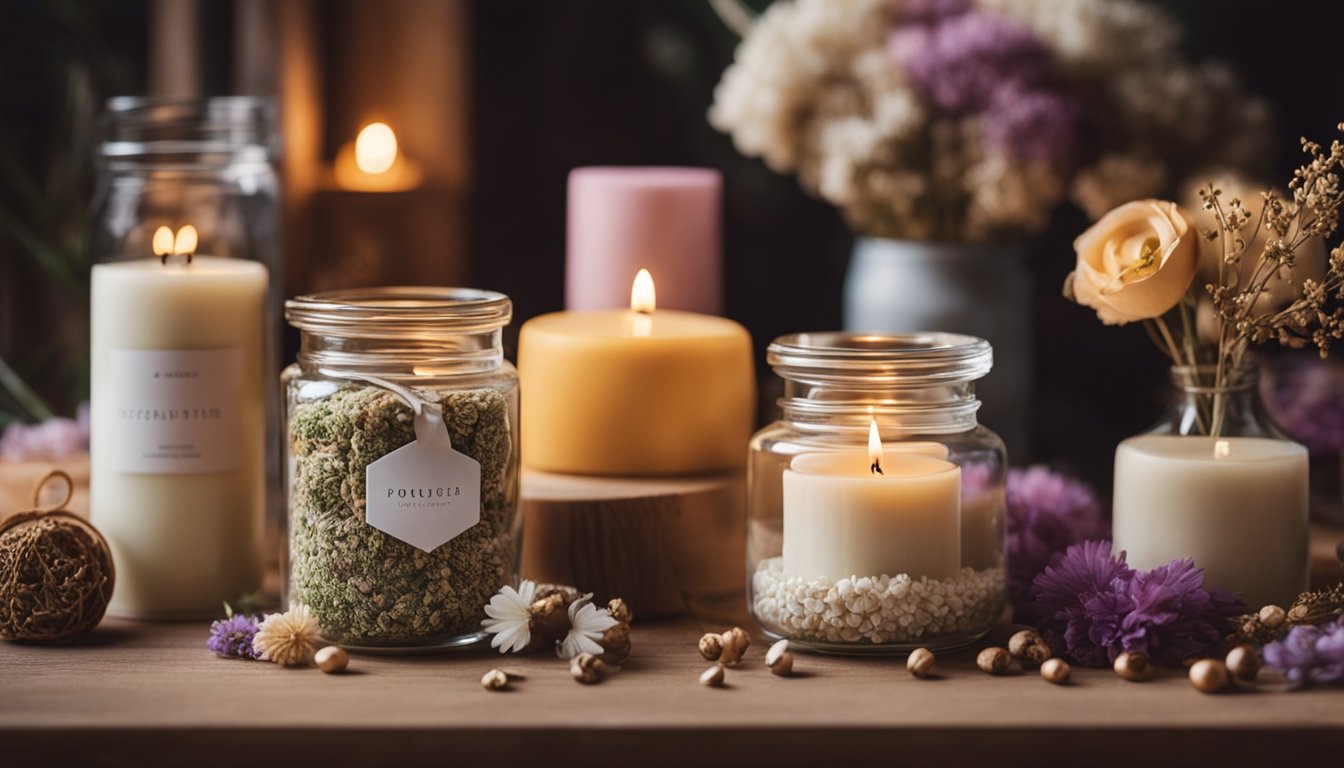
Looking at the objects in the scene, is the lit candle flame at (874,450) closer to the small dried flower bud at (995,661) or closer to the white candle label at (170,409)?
the small dried flower bud at (995,661)

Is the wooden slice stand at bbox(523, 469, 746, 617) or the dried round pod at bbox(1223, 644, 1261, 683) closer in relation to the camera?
the dried round pod at bbox(1223, 644, 1261, 683)

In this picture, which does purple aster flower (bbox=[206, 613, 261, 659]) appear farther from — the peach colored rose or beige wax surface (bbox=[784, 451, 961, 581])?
the peach colored rose

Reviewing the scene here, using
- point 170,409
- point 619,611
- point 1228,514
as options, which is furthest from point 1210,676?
point 170,409

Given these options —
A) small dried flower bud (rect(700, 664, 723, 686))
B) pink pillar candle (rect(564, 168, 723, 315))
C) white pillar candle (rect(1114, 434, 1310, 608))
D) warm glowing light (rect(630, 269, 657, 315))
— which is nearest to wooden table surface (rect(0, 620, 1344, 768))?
small dried flower bud (rect(700, 664, 723, 686))

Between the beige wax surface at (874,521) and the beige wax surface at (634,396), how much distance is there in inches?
5.4

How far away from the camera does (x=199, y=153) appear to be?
111 centimetres

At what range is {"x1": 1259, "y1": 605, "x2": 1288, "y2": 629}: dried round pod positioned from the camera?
0.87 metres

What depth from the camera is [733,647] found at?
0.88 meters

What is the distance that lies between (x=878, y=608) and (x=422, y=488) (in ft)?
0.92

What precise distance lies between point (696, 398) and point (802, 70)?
1.41 feet

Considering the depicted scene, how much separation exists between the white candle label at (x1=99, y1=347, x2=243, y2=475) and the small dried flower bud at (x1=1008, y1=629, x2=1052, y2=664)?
21.2 inches

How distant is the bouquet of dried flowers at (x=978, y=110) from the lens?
1.25 meters

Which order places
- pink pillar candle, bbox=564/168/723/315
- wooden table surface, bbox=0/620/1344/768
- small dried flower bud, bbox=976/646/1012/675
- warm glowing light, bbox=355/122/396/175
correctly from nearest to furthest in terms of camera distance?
wooden table surface, bbox=0/620/1344/768, small dried flower bud, bbox=976/646/1012/675, pink pillar candle, bbox=564/168/723/315, warm glowing light, bbox=355/122/396/175

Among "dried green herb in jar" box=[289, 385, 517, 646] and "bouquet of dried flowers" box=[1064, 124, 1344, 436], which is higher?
"bouquet of dried flowers" box=[1064, 124, 1344, 436]
